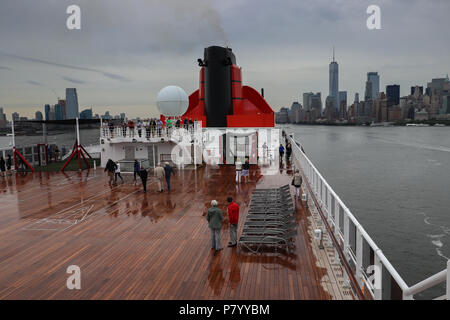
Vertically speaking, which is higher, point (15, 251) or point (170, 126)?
point (170, 126)

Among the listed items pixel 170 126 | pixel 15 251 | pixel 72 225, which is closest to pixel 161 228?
pixel 72 225

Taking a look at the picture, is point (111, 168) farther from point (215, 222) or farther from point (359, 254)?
point (359, 254)

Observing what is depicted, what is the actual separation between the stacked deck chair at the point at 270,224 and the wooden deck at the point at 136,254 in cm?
29

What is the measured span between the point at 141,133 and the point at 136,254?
13.8 meters

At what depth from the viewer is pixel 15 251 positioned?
7.62 meters

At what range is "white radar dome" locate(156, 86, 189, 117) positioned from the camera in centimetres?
2297

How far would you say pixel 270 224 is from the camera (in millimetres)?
7996

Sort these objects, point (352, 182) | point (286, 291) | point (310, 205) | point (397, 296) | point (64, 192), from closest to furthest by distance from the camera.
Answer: point (397, 296) → point (286, 291) → point (310, 205) → point (64, 192) → point (352, 182)

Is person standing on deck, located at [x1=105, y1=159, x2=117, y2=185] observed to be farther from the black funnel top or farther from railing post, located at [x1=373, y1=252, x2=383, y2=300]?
railing post, located at [x1=373, y1=252, x2=383, y2=300]

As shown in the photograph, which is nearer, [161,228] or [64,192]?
[161,228]

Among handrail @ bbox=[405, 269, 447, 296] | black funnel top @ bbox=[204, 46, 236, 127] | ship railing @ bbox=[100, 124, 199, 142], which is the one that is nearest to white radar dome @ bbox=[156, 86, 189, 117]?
black funnel top @ bbox=[204, 46, 236, 127]
